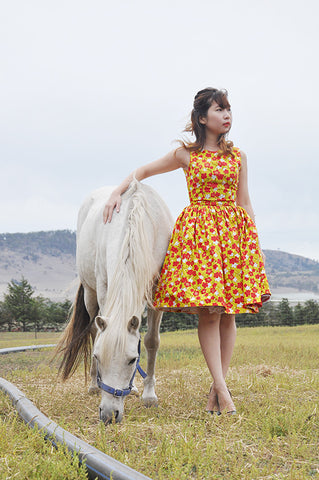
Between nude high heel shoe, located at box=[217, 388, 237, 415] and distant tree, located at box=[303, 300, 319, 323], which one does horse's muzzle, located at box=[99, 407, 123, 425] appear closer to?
nude high heel shoe, located at box=[217, 388, 237, 415]

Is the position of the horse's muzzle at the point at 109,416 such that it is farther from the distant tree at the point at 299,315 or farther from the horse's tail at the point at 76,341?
the distant tree at the point at 299,315

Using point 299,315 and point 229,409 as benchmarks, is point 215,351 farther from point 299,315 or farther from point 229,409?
point 299,315

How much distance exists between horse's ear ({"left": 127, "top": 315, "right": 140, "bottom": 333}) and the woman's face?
1.51 meters

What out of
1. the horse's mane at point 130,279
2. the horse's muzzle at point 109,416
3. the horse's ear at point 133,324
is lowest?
the horse's muzzle at point 109,416

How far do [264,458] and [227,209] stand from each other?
65.0 inches

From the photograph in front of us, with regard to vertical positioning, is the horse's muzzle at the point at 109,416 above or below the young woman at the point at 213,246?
below

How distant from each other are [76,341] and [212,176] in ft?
6.73

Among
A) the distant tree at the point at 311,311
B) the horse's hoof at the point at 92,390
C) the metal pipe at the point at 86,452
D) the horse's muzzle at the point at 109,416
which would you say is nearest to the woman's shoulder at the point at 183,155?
the horse's muzzle at the point at 109,416

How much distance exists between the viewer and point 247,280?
311 centimetres

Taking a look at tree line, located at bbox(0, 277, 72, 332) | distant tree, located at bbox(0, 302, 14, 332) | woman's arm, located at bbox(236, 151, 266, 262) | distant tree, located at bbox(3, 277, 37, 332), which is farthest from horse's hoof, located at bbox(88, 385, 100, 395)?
distant tree, located at bbox(3, 277, 37, 332)

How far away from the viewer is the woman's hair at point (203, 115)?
331cm

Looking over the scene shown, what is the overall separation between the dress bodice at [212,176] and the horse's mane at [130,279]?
384 mm

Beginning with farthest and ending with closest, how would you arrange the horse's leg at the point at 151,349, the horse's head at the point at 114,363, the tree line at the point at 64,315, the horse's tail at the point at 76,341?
the tree line at the point at 64,315 < the horse's tail at the point at 76,341 < the horse's leg at the point at 151,349 < the horse's head at the point at 114,363

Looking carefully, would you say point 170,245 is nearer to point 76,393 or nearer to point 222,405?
point 222,405
